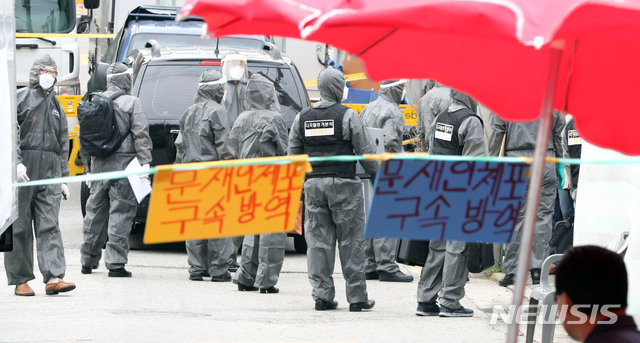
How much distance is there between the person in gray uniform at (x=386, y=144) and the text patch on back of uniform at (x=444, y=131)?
6.49 feet

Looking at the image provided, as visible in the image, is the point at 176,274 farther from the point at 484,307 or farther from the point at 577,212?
the point at 577,212

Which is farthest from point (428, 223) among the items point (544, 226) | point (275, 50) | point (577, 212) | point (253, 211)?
point (275, 50)

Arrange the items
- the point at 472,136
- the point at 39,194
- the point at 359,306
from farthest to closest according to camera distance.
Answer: the point at 39,194 → the point at 359,306 → the point at 472,136

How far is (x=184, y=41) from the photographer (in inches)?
611

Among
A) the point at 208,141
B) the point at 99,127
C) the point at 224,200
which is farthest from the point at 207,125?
the point at 224,200

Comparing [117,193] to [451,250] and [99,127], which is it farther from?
[451,250]

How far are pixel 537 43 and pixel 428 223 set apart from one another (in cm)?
142

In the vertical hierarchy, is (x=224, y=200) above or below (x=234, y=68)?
above

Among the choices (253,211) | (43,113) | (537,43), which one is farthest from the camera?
(43,113)

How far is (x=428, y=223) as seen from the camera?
15.2 ft

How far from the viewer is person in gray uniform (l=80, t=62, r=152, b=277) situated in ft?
34.9

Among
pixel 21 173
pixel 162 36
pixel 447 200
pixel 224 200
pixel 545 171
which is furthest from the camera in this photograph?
pixel 162 36

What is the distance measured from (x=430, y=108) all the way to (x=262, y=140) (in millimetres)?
2105

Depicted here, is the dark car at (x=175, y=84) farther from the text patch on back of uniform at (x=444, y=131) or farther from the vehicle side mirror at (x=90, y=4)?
the vehicle side mirror at (x=90, y=4)
